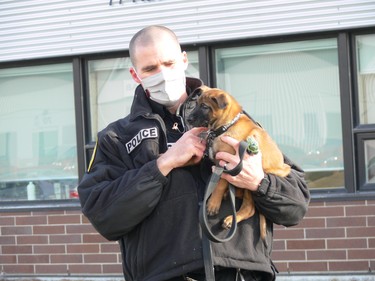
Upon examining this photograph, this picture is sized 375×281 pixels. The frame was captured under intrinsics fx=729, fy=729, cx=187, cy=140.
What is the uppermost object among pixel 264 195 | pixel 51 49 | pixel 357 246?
pixel 51 49

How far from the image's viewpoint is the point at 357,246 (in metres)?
7.06

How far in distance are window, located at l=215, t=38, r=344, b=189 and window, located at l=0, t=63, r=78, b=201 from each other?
77.5 inches

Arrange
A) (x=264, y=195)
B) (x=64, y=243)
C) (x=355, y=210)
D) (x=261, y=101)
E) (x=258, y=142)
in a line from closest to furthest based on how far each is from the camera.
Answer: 1. (x=264, y=195)
2. (x=258, y=142)
3. (x=355, y=210)
4. (x=261, y=101)
5. (x=64, y=243)

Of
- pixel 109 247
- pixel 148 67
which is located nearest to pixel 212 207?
pixel 148 67

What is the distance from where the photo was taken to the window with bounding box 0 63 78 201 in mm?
8203

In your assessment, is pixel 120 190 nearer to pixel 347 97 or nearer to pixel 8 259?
pixel 347 97

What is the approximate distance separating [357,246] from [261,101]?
5.69 feet

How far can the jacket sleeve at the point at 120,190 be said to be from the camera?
2.68 metres

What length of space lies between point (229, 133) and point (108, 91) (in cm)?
537

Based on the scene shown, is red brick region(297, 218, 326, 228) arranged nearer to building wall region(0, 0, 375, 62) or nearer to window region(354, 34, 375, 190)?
window region(354, 34, 375, 190)

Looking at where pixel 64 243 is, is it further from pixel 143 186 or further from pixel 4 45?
pixel 143 186

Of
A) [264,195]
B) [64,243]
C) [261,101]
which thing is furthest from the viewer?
[64,243]

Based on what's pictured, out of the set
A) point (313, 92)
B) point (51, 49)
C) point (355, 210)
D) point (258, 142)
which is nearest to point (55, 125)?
point (51, 49)

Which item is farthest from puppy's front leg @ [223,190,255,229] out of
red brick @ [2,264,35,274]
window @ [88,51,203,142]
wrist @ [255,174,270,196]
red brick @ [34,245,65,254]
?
red brick @ [2,264,35,274]
